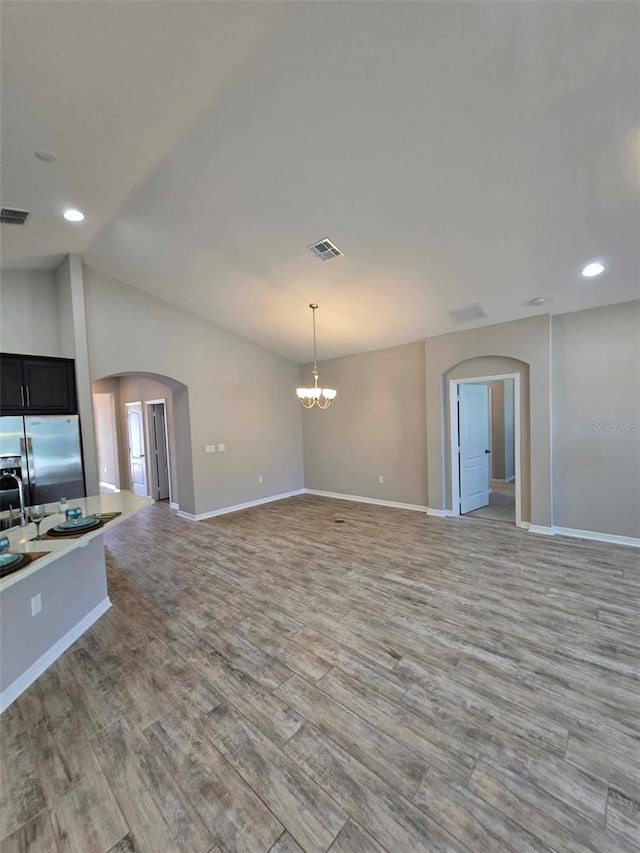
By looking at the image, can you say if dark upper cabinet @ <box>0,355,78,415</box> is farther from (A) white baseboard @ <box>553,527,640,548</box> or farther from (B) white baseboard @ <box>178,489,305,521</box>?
(A) white baseboard @ <box>553,527,640,548</box>

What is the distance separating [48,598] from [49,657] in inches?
15.7

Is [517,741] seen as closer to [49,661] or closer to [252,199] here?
[49,661]

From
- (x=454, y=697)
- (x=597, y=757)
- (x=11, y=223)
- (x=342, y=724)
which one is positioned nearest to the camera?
(x=597, y=757)

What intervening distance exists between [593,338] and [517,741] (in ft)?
14.6

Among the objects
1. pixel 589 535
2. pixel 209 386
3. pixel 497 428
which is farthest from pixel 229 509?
pixel 497 428

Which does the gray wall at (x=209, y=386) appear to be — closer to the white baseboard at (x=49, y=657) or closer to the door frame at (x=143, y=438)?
the door frame at (x=143, y=438)

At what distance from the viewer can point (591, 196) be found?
9.08 ft

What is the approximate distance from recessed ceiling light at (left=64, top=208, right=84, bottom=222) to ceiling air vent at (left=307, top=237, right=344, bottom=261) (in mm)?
2294

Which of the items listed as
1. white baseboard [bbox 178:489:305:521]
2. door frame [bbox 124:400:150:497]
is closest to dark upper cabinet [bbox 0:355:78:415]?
white baseboard [bbox 178:489:305:521]

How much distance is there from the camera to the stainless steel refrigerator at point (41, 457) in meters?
3.96

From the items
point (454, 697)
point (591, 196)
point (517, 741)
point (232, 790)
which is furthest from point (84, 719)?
point (591, 196)

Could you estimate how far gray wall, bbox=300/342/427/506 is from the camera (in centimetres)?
602

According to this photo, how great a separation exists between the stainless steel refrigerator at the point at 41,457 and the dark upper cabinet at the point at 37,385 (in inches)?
4.6

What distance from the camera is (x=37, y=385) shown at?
4.21m
